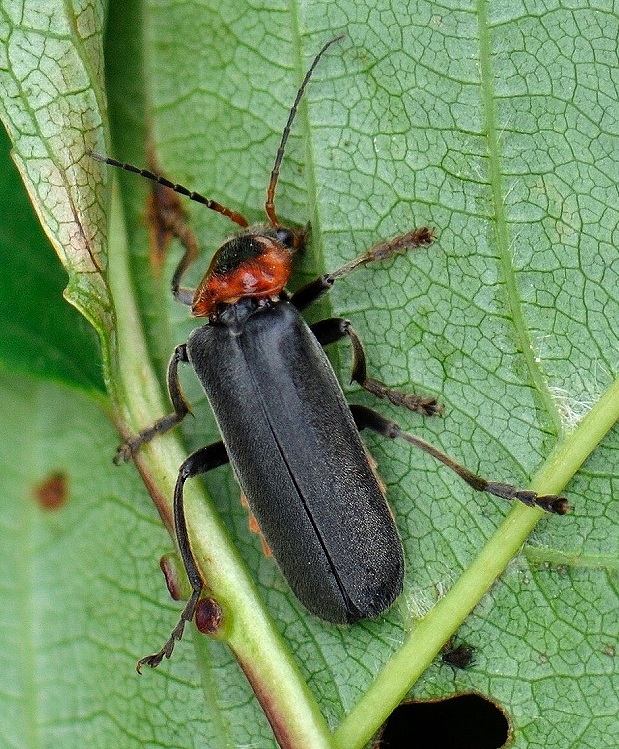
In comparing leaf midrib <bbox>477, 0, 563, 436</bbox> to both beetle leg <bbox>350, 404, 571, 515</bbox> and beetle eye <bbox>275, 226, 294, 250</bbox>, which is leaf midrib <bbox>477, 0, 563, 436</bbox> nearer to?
beetle leg <bbox>350, 404, 571, 515</bbox>

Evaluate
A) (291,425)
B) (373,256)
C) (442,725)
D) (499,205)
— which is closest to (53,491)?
(291,425)

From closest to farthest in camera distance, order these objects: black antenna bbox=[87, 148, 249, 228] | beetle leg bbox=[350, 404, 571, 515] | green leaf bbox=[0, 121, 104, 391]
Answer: beetle leg bbox=[350, 404, 571, 515] → black antenna bbox=[87, 148, 249, 228] → green leaf bbox=[0, 121, 104, 391]

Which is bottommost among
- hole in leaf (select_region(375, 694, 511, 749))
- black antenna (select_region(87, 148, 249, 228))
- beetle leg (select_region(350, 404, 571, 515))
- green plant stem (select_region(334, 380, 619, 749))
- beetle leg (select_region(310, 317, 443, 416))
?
hole in leaf (select_region(375, 694, 511, 749))

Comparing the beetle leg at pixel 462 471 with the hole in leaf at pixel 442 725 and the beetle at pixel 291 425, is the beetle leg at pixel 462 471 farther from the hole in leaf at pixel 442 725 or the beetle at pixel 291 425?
the hole in leaf at pixel 442 725

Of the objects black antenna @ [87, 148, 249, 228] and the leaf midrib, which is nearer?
the leaf midrib

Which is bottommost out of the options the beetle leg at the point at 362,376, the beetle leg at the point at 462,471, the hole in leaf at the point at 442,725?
the hole in leaf at the point at 442,725

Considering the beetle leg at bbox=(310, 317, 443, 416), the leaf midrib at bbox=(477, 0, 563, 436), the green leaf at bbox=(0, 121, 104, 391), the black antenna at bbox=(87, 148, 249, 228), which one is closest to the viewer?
the leaf midrib at bbox=(477, 0, 563, 436)

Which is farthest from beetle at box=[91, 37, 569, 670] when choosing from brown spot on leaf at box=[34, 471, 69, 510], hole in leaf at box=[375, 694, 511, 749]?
brown spot on leaf at box=[34, 471, 69, 510]

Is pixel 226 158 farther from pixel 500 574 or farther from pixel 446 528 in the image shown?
pixel 500 574

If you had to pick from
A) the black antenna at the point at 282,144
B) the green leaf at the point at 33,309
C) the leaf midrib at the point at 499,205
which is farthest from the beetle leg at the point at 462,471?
the green leaf at the point at 33,309

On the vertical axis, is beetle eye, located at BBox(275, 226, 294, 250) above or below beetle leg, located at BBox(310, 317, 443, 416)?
above
